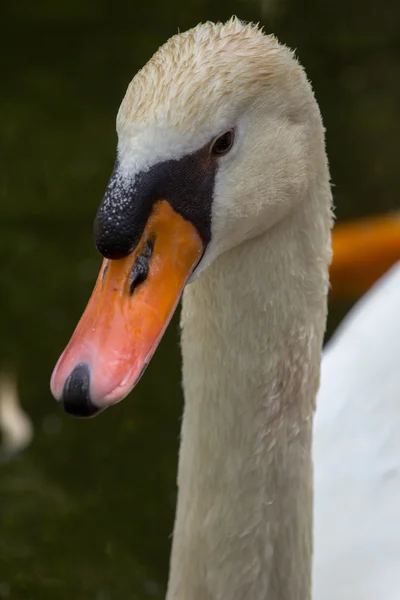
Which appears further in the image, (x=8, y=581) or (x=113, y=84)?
(x=113, y=84)

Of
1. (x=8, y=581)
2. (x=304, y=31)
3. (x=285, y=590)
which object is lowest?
(x=285, y=590)

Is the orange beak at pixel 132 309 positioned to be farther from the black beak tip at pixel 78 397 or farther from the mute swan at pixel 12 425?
the mute swan at pixel 12 425

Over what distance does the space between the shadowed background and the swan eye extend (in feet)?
6.26

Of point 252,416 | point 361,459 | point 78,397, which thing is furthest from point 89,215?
point 78,397

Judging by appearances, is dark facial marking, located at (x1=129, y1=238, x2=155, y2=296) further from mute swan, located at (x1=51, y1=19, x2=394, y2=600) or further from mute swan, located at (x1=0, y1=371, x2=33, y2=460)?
mute swan, located at (x1=0, y1=371, x2=33, y2=460)

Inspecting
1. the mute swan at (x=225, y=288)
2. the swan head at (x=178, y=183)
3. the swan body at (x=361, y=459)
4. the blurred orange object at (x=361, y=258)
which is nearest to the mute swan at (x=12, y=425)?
the swan body at (x=361, y=459)

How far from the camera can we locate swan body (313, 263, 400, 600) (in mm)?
2377

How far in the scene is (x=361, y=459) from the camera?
268 cm

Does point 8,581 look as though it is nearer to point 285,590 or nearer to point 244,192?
point 285,590

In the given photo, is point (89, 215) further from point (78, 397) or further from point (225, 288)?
point (78, 397)

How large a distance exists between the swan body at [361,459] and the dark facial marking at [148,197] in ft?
3.45

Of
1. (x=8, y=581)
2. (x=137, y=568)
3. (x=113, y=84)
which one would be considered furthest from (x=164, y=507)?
(x=113, y=84)

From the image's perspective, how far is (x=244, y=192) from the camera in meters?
1.66

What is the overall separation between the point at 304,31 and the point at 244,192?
421cm
